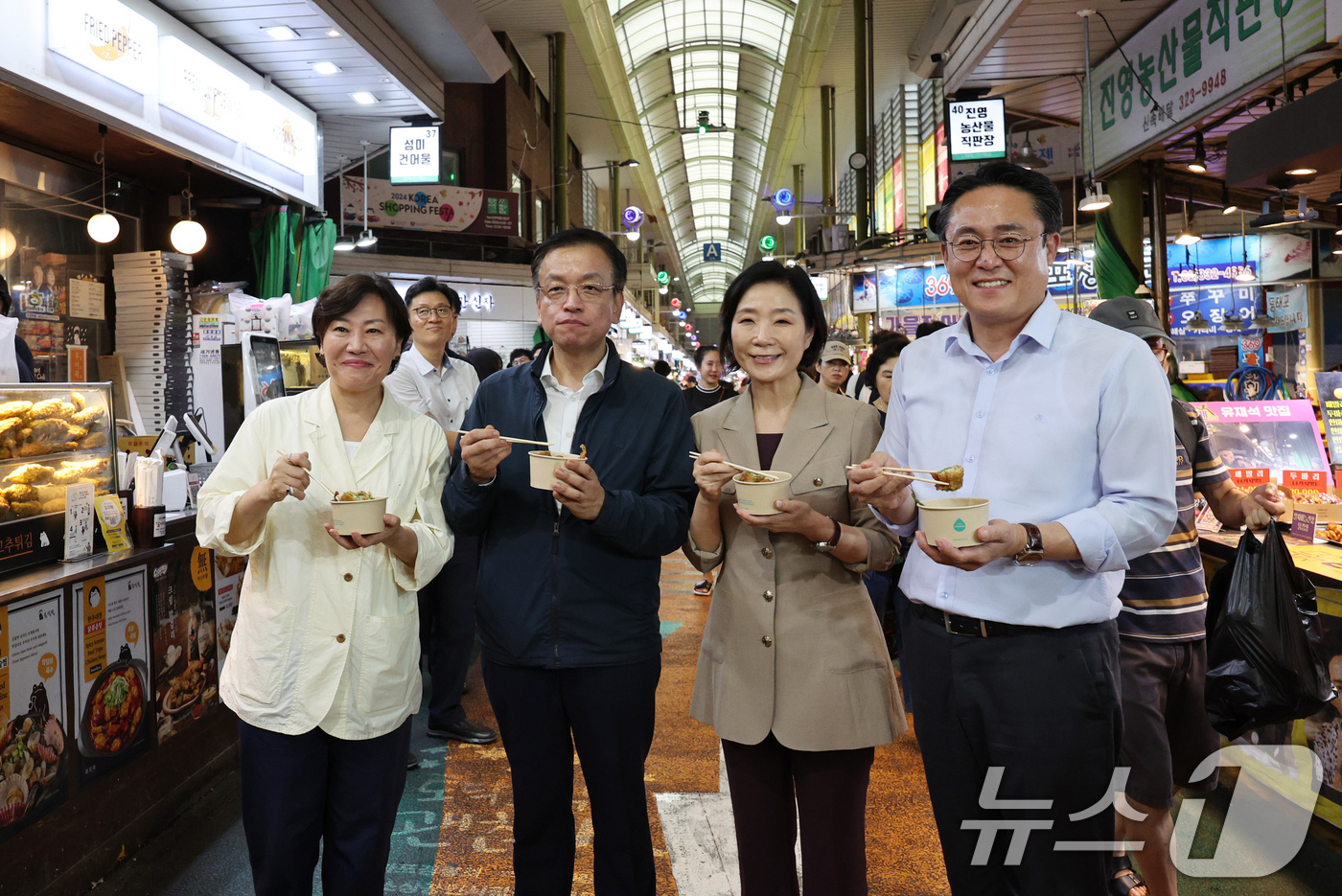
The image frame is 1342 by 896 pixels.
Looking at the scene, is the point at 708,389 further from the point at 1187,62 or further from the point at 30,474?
the point at 30,474

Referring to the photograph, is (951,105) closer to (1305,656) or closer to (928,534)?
(1305,656)

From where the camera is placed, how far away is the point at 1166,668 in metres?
2.56

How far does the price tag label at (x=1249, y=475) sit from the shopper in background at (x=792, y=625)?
2.45 metres

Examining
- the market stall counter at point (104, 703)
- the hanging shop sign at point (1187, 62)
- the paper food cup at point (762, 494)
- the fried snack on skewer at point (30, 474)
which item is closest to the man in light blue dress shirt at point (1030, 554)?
the paper food cup at point (762, 494)

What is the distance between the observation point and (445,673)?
4.05 meters

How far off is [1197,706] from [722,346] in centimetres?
184

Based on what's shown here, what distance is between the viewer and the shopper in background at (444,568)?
4.02 meters

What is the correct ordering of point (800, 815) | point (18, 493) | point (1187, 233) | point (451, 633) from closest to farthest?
1. point (800, 815)
2. point (18, 493)
3. point (451, 633)
4. point (1187, 233)

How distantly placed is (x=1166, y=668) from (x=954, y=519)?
1.43m

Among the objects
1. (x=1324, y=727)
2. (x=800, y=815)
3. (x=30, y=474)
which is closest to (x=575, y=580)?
(x=800, y=815)

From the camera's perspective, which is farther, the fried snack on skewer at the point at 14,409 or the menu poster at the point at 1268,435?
the menu poster at the point at 1268,435

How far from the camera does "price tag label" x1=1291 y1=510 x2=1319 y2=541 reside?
329 centimetres

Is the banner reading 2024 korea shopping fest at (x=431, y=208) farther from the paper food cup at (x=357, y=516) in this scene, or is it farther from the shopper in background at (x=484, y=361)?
the paper food cup at (x=357, y=516)

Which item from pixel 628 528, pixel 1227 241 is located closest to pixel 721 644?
pixel 628 528
